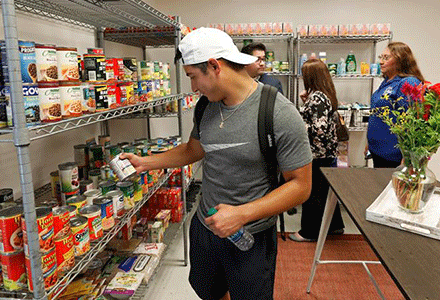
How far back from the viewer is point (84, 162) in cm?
215

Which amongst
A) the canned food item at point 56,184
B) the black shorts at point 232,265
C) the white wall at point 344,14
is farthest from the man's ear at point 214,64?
the white wall at point 344,14

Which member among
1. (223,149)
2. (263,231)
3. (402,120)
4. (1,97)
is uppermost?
(1,97)

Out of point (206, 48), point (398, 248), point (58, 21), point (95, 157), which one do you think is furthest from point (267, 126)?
point (58, 21)

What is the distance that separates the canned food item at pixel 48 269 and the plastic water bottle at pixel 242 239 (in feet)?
2.05

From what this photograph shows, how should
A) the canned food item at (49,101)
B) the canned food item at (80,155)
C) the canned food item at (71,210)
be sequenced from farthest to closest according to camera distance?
the canned food item at (80,155)
the canned food item at (71,210)
the canned food item at (49,101)

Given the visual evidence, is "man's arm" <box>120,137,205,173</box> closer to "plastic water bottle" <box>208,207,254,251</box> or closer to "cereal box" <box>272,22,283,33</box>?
"plastic water bottle" <box>208,207,254,251</box>

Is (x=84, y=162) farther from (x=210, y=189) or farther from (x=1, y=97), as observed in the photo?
(x=1, y=97)

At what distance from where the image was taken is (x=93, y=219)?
1.52m

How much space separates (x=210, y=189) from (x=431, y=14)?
4.21m

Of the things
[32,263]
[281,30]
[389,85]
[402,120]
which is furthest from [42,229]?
[281,30]

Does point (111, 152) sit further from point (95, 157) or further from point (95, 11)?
point (95, 11)

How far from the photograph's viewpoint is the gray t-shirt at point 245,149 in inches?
54.8

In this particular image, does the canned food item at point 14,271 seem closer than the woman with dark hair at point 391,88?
Yes

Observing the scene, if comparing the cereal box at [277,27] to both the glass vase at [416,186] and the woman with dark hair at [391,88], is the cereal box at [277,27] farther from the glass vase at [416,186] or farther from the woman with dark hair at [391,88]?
the glass vase at [416,186]
